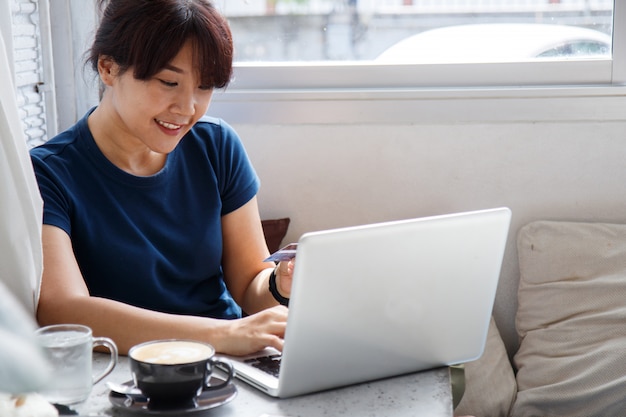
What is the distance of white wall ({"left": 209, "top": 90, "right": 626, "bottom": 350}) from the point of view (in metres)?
2.01

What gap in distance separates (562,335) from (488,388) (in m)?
0.21

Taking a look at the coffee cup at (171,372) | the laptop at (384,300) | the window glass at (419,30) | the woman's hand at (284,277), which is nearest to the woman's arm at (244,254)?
the woman's hand at (284,277)

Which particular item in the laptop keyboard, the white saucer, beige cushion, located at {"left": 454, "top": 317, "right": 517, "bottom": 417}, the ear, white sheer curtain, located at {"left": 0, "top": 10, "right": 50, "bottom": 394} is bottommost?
beige cushion, located at {"left": 454, "top": 317, "right": 517, "bottom": 417}

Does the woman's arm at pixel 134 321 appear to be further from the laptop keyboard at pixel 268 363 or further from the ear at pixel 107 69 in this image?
the ear at pixel 107 69

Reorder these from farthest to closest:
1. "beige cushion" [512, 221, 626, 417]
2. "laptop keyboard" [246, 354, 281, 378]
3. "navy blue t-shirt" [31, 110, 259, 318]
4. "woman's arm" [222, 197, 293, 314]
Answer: "beige cushion" [512, 221, 626, 417] → "woman's arm" [222, 197, 293, 314] → "navy blue t-shirt" [31, 110, 259, 318] → "laptop keyboard" [246, 354, 281, 378]

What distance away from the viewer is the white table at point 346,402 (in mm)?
954

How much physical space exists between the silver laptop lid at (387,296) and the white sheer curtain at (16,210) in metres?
0.43

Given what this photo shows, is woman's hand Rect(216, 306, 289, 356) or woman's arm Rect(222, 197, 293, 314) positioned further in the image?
woman's arm Rect(222, 197, 293, 314)

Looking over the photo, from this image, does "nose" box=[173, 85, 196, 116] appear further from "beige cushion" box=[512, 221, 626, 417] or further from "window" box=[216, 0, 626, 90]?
"beige cushion" box=[512, 221, 626, 417]

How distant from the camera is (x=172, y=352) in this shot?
97 cm

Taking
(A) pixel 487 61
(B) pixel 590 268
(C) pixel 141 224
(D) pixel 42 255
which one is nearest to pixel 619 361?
(B) pixel 590 268

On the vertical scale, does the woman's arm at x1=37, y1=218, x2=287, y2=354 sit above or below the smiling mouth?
below

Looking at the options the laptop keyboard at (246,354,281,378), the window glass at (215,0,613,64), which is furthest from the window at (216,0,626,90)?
the laptop keyboard at (246,354,281,378)

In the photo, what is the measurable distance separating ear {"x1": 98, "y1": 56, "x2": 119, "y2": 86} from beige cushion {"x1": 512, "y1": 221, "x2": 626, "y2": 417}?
3.50 ft
